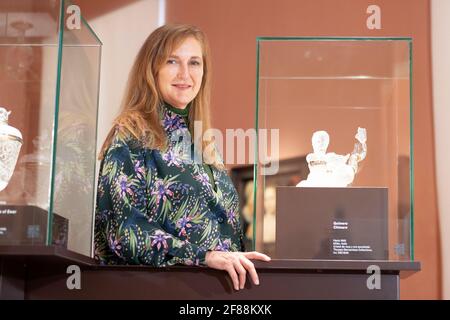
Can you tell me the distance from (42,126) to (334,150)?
84cm

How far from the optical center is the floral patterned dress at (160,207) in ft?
6.97

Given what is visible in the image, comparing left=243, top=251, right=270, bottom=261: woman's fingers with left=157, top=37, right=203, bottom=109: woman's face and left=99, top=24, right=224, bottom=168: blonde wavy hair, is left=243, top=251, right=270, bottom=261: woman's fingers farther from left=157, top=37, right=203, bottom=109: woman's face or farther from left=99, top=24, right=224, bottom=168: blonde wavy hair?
left=157, top=37, right=203, bottom=109: woman's face

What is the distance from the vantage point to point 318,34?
353 cm

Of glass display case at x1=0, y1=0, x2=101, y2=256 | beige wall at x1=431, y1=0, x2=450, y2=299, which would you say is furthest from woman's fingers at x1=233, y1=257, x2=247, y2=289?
beige wall at x1=431, y1=0, x2=450, y2=299

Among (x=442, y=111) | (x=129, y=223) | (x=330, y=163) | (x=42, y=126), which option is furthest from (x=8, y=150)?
(x=442, y=111)

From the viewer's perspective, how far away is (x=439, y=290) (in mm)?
3396

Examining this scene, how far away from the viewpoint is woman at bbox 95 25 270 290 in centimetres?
212

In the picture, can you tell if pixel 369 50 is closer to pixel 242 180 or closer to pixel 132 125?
pixel 132 125

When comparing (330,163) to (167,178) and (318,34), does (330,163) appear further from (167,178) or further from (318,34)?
(318,34)

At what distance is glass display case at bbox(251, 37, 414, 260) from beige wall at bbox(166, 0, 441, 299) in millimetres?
1075

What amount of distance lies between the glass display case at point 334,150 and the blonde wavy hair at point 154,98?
9.2 inches

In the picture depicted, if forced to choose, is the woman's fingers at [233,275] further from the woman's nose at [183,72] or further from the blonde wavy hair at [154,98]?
the woman's nose at [183,72]
